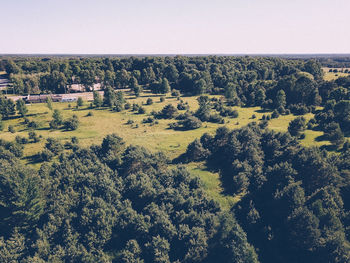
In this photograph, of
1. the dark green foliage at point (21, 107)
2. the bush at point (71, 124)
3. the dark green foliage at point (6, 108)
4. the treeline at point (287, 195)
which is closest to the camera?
the treeline at point (287, 195)

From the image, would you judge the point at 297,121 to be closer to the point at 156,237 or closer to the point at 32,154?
the point at 156,237

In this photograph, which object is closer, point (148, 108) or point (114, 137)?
point (114, 137)

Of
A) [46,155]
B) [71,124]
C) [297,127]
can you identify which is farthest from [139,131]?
[297,127]

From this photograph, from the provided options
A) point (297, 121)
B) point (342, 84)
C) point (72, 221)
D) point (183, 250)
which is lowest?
point (183, 250)

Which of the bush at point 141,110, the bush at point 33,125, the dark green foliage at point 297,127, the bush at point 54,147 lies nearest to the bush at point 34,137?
the bush at point 54,147

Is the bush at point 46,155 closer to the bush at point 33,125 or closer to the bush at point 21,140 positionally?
the bush at point 21,140

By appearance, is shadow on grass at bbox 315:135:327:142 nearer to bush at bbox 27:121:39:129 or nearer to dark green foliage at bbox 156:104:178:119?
dark green foliage at bbox 156:104:178:119

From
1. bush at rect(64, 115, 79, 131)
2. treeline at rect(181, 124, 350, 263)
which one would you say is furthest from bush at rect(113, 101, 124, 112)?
treeline at rect(181, 124, 350, 263)

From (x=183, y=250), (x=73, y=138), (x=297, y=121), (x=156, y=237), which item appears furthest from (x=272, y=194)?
(x=73, y=138)
